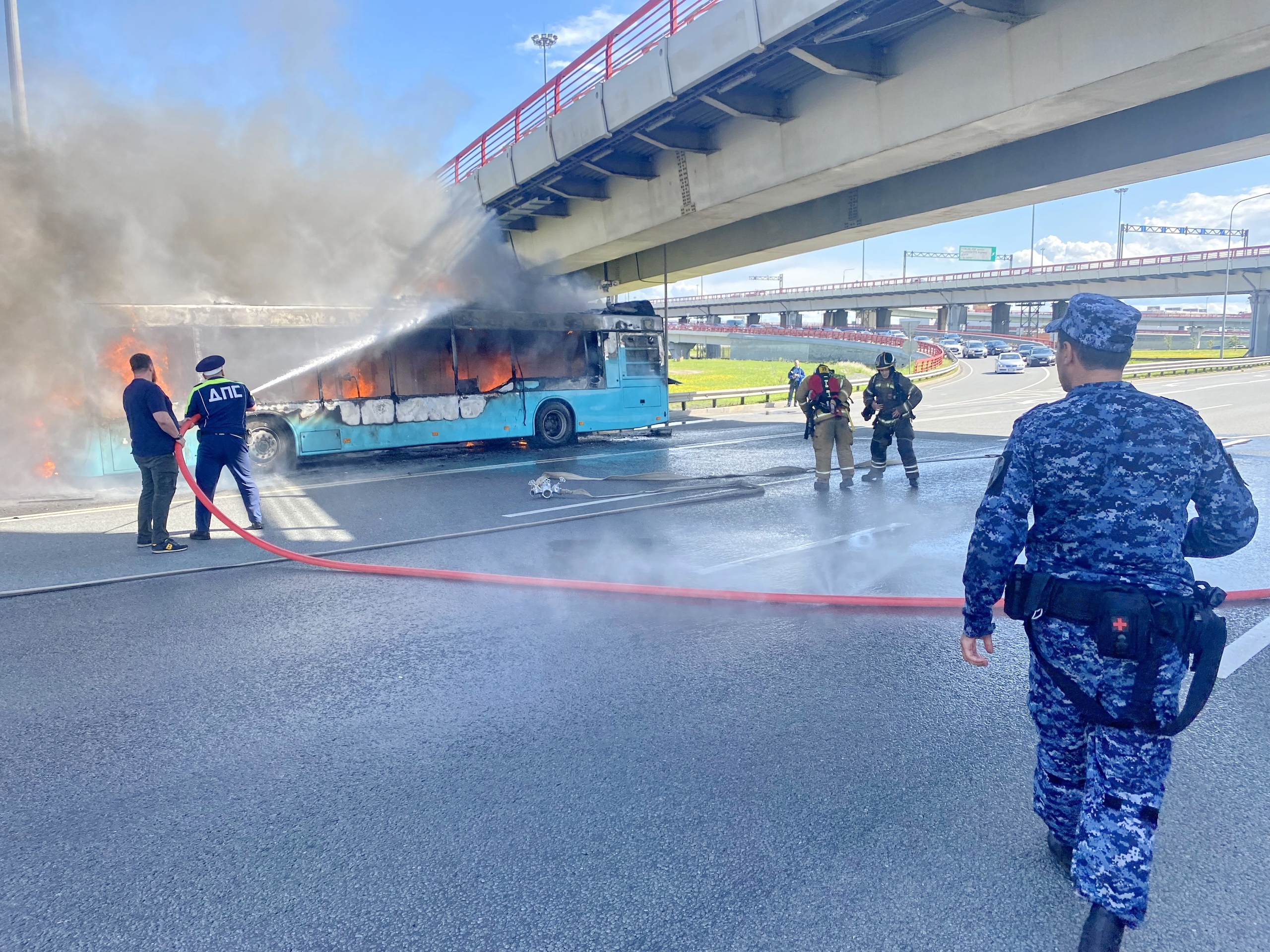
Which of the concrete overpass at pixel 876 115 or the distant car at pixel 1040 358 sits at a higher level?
the concrete overpass at pixel 876 115

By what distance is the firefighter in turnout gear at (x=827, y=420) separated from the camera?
10.4m

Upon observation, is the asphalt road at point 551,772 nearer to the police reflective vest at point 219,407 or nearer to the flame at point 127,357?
the police reflective vest at point 219,407

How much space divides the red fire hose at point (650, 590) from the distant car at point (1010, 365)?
45.4 meters

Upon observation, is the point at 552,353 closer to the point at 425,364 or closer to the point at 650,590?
the point at 425,364

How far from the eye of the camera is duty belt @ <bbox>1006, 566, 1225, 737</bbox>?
86.1 inches

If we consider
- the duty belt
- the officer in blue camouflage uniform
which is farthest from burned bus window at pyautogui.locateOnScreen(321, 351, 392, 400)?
the duty belt

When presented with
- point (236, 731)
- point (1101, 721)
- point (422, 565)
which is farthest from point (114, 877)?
point (422, 565)

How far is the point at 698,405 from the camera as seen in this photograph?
84.7 feet

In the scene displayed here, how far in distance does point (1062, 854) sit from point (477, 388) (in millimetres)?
13374

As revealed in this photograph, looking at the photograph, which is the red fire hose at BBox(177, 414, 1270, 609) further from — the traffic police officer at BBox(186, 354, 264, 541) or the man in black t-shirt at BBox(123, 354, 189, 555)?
the traffic police officer at BBox(186, 354, 264, 541)

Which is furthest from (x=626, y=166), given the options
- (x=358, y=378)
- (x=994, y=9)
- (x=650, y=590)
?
(x=650, y=590)

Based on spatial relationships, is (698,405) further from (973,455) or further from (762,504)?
(762,504)

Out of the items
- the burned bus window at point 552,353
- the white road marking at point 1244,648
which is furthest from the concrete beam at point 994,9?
the burned bus window at point 552,353

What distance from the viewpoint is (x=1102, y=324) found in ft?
7.83
